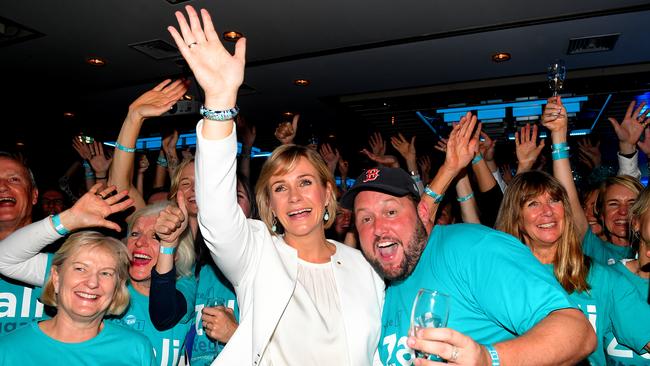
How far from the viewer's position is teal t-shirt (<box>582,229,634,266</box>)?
10.3 feet

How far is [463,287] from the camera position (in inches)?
66.4

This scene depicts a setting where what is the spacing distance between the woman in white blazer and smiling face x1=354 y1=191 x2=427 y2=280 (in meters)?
0.23

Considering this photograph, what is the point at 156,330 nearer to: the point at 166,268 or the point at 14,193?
the point at 166,268

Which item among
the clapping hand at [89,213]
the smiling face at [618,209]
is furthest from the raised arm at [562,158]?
the clapping hand at [89,213]

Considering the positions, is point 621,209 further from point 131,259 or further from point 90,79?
point 90,79

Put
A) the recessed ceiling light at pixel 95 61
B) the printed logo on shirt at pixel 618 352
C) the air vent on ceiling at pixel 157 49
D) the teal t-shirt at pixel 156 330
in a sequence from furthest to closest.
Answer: the recessed ceiling light at pixel 95 61 < the air vent on ceiling at pixel 157 49 < the teal t-shirt at pixel 156 330 < the printed logo on shirt at pixel 618 352

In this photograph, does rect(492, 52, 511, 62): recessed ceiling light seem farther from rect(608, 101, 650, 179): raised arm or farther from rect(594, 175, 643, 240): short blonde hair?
rect(594, 175, 643, 240): short blonde hair

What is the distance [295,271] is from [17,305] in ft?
4.96

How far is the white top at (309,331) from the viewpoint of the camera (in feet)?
6.04

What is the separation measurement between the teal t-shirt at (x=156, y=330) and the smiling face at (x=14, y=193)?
79 cm

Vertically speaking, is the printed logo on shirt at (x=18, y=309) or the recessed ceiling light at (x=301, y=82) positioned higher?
the recessed ceiling light at (x=301, y=82)

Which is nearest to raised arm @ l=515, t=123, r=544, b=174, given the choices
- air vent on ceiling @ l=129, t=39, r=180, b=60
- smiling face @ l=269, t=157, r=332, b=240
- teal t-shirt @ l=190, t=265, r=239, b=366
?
smiling face @ l=269, t=157, r=332, b=240

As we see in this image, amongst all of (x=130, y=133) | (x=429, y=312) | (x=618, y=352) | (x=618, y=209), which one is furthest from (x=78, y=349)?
(x=618, y=209)

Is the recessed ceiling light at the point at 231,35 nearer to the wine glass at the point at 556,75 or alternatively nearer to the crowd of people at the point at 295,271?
the crowd of people at the point at 295,271
